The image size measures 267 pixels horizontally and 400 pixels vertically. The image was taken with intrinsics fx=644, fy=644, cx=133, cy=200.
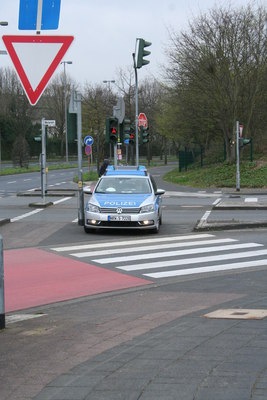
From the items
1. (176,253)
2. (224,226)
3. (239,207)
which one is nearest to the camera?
(176,253)

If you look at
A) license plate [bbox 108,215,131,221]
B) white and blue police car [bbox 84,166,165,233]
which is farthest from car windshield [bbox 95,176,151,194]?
license plate [bbox 108,215,131,221]

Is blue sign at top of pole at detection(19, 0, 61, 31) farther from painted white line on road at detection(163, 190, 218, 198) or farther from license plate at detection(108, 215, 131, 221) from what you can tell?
painted white line on road at detection(163, 190, 218, 198)

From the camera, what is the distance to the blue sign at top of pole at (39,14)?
572 centimetres

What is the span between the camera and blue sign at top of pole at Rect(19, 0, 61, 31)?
18.8 ft

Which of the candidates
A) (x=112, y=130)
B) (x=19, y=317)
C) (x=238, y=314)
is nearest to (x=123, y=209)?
(x=19, y=317)

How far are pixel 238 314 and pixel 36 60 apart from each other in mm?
3618

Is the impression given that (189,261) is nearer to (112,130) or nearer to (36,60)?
(36,60)

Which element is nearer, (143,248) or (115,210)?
(143,248)

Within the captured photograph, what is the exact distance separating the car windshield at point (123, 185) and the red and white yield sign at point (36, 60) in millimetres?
11026

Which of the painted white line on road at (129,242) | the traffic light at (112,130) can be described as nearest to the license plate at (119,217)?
the painted white line on road at (129,242)

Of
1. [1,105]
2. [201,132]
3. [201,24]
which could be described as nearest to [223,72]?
[201,24]

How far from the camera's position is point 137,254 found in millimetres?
12961

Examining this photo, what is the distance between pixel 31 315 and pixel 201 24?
114 feet

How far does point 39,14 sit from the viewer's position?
229 inches
